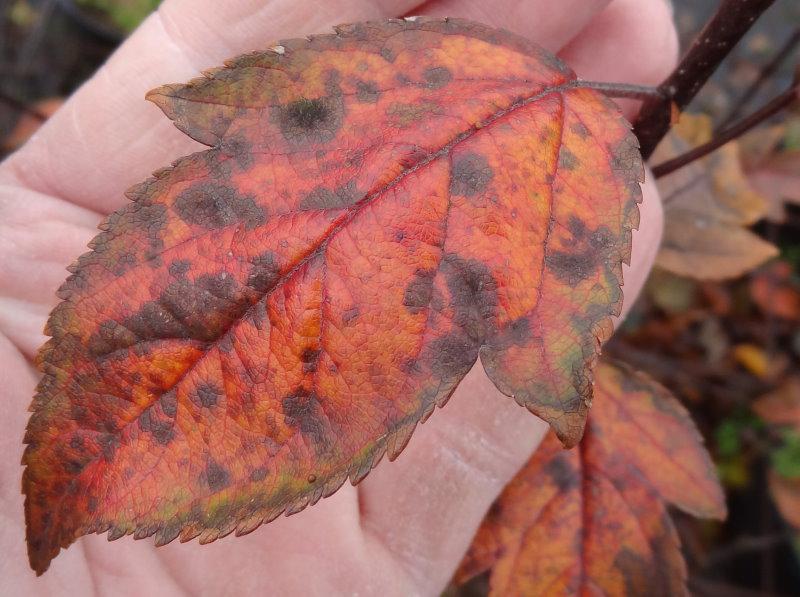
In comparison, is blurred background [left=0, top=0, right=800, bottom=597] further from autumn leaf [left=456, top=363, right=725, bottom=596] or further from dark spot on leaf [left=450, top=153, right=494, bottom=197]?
dark spot on leaf [left=450, top=153, right=494, bottom=197]

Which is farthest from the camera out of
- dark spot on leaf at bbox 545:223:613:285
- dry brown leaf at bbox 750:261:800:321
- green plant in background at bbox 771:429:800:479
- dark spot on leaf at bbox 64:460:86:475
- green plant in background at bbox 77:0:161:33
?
green plant in background at bbox 77:0:161:33

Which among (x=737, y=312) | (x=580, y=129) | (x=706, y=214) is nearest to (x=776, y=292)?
(x=737, y=312)

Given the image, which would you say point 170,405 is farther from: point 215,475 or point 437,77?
point 437,77

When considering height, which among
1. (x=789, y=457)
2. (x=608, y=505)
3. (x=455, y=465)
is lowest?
(x=789, y=457)

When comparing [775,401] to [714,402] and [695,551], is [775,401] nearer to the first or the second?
[714,402]

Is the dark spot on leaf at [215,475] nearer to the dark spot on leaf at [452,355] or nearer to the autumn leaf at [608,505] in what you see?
the dark spot on leaf at [452,355]

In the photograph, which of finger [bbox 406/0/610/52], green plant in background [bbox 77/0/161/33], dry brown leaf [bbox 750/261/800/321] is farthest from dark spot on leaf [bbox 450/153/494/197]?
green plant in background [bbox 77/0/161/33]

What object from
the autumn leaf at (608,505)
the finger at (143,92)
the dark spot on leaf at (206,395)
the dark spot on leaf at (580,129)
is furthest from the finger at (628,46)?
the dark spot on leaf at (206,395)

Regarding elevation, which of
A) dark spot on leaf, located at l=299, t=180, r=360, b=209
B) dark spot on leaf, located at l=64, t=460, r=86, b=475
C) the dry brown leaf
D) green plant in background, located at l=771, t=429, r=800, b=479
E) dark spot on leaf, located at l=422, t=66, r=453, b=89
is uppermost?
dark spot on leaf, located at l=422, t=66, r=453, b=89
